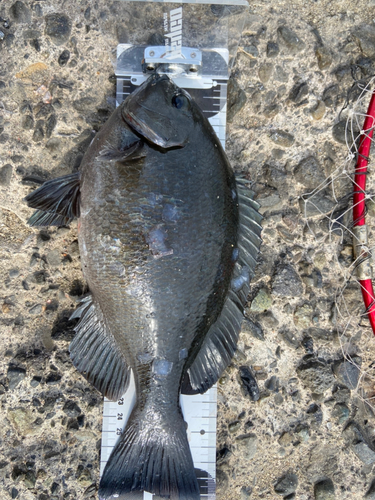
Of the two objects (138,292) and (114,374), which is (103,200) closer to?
(138,292)

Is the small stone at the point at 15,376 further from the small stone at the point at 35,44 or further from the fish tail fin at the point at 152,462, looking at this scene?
the small stone at the point at 35,44

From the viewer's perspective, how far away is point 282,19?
228 centimetres

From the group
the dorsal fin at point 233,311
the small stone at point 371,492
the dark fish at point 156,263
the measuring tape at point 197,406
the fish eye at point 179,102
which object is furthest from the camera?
the small stone at point 371,492

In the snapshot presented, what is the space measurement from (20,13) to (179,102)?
1305mm

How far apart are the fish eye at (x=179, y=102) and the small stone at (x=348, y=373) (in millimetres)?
1829

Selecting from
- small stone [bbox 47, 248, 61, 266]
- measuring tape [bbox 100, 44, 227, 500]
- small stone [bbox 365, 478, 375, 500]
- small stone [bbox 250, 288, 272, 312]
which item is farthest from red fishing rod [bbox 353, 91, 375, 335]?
small stone [bbox 47, 248, 61, 266]

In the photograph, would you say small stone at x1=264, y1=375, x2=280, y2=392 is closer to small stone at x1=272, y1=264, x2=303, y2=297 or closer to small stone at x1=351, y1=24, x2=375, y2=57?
small stone at x1=272, y1=264, x2=303, y2=297

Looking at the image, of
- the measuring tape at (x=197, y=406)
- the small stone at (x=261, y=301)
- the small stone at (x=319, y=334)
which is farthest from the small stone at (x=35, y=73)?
the small stone at (x=319, y=334)

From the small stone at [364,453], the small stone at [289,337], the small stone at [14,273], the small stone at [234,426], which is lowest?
the small stone at [364,453]

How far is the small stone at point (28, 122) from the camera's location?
7.18 feet

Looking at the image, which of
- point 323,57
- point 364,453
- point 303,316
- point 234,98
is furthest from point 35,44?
point 364,453

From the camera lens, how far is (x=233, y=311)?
1928 mm

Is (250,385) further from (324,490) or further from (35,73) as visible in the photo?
(35,73)

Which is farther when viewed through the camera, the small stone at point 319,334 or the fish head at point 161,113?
the small stone at point 319,334
